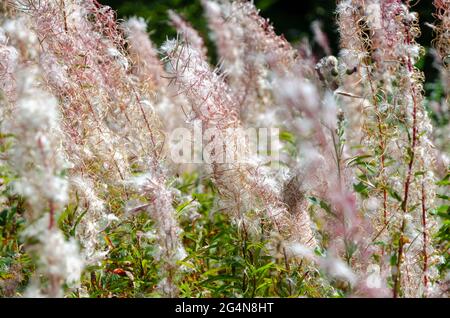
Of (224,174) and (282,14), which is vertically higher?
(282,14)

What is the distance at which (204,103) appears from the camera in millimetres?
2664

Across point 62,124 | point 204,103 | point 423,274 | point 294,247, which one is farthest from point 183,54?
point 423,274

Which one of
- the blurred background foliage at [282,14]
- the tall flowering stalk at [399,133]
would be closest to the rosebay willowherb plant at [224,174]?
the tall flowering stalk at [399,133]

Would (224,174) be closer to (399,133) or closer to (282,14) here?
(399,133)

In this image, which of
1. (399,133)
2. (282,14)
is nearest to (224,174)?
(399,133)

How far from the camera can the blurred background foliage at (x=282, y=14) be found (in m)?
9.92

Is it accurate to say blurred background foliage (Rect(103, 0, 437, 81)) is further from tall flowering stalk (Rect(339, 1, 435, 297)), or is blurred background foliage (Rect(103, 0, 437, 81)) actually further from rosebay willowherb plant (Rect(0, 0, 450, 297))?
tall flowering stalk (Rect(339, 1, 435, 297))

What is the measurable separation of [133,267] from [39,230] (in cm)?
103

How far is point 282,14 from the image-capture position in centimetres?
1164

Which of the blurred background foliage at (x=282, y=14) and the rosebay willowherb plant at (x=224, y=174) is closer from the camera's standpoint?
the rosebay willowherb plant at (x=224, y=174)

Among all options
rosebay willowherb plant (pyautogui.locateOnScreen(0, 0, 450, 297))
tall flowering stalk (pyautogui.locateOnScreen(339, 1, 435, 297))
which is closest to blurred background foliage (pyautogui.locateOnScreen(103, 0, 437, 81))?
rosebay willowherb plant (pyautogui.locateOnScreen(0, 0, 450, 297))

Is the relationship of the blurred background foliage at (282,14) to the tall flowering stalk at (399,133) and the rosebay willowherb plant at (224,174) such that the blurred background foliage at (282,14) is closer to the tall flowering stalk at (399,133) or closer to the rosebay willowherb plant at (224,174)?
the rosebay willowherb plant at (224,174)
